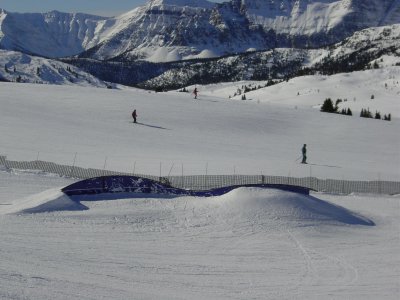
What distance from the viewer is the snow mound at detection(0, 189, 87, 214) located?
67.3 ft

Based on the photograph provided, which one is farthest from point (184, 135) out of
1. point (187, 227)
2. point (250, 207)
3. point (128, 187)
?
point (187, 227)

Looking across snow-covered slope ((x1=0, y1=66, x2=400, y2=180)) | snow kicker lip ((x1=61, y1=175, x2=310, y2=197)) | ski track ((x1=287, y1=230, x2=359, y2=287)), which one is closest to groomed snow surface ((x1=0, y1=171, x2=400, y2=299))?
ski track ((x1=287, y1=230, x2=359, y2=287))

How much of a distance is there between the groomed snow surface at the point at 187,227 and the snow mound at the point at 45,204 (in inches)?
2.4

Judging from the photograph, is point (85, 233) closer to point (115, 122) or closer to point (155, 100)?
point (115, 122)

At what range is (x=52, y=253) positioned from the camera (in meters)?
16.1

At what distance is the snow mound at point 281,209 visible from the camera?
2247cm

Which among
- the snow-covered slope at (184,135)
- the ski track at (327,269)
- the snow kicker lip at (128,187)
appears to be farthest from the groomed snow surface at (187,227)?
the snow kicker lip at (128,187)

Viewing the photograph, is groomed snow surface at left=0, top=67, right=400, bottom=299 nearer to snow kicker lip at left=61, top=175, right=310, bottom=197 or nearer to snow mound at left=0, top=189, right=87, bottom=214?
snow mound at left=0, top=189, right=87, bottom=214

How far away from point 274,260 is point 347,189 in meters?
15.0

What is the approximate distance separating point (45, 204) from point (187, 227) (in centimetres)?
573

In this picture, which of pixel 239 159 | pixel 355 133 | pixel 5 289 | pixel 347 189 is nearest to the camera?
pixel 5 289

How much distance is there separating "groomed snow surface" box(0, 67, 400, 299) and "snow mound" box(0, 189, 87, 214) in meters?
0.06

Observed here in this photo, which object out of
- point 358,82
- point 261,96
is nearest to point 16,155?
point 261,96

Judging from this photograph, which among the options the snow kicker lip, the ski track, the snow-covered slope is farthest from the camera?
the snow-covered slope
